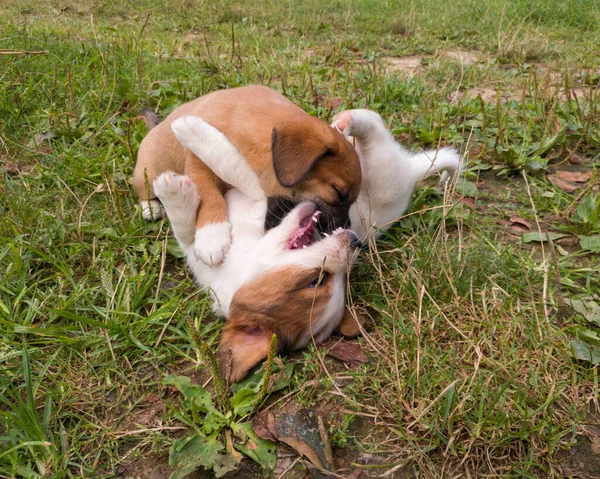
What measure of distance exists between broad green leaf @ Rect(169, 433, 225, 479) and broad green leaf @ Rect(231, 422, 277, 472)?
0.08 metres

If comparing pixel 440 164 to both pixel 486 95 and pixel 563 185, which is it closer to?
pixel 563 185

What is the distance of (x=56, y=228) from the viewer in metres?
2.96

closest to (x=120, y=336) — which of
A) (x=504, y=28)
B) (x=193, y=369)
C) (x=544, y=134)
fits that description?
(x=193, y=369)

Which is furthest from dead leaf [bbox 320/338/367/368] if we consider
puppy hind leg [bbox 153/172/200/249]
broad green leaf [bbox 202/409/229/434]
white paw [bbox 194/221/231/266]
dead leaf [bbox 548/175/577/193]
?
dead leaf [bbox 548/175/577/193]

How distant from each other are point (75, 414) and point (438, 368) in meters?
1.54

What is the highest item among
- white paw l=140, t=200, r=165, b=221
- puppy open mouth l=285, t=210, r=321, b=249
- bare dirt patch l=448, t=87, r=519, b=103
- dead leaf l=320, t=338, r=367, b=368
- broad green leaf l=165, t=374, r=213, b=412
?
puppy open mouth l=285, t=210, r=321, b=249

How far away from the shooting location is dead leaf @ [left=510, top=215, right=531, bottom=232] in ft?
10.5

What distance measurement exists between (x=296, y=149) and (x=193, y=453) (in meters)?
1.50

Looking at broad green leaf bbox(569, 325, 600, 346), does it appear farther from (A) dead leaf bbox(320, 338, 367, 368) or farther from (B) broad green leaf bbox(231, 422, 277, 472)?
(B) broad green leaf bbox(231, 422, 277, 472)

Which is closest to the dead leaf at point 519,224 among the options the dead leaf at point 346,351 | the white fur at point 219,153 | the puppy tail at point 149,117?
the dead leaf at point 346,351

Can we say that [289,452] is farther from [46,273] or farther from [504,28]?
[504,28]

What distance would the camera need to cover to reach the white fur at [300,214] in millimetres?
2541

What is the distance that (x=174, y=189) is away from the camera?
2783 mm

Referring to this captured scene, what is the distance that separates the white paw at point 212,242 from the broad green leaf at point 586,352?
69.3 inches
